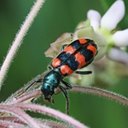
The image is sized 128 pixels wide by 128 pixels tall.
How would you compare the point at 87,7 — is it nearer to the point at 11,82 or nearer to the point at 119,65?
the point at 11,82

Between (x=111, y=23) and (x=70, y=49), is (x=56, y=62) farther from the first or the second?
(x=111, y=23)

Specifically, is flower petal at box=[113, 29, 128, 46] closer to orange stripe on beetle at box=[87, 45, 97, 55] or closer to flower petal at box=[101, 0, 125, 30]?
flower petal at box=[101, 0, 125, 30]

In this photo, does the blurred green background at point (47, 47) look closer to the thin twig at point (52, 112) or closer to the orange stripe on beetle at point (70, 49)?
the orange stripe on beetle at point (70, 49)

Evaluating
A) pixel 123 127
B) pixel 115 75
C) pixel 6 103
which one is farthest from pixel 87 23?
pixel 123 127

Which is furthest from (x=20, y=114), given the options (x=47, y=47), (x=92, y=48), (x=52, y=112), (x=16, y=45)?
(x=47, y=47)

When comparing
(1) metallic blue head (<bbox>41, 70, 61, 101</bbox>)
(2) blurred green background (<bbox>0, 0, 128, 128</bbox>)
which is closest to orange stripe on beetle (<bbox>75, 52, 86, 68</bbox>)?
(1) metallic blue head (<bbox>41, 70, 61, 101</bbox>)

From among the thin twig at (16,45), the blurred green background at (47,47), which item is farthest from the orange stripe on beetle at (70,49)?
the blurred green background at (47,47)

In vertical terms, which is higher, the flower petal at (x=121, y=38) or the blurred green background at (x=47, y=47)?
the blurred green background at (x=47, y=47)
